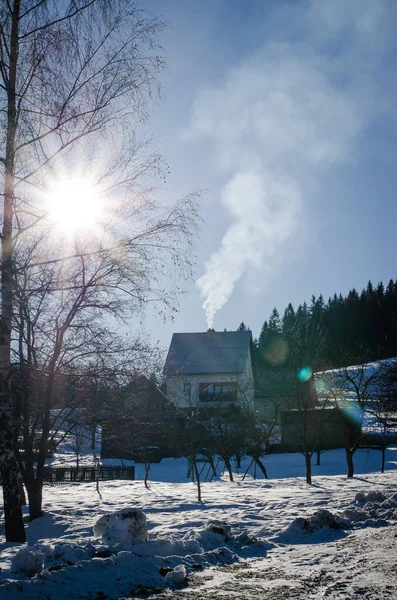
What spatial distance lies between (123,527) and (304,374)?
1546 cm

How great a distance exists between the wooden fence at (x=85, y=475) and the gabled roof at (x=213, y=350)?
1526cm

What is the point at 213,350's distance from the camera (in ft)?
159

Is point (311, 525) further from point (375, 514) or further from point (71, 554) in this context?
point (71, 554)

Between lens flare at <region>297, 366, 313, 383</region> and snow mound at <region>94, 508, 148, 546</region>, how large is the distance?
48.5 ft

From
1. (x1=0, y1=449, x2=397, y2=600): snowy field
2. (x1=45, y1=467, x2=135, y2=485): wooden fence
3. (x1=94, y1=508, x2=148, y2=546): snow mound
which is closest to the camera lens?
(x1=0, y1=449, x2=397, y2=600): snowy field

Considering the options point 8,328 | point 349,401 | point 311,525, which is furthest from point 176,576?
point 349,401

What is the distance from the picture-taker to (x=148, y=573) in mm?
5516

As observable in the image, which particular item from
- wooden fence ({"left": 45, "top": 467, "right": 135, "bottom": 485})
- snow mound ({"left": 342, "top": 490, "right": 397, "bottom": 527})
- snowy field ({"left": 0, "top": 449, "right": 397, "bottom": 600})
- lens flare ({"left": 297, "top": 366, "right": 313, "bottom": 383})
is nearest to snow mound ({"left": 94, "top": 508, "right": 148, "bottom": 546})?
snowy field ({"left": 0, "top": 449, "right": 397, "bottom": 600})

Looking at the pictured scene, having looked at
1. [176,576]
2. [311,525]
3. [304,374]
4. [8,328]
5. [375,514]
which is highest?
[8,328]

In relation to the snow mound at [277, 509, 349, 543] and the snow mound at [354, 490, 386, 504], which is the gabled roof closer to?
the snow mound at [354, 490, 386, 504]

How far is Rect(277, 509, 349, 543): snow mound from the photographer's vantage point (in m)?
8.67

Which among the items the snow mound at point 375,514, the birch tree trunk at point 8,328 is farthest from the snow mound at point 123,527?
the snow mound at point 375,514

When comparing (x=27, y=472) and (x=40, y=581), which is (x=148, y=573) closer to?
(x=40, y=581)

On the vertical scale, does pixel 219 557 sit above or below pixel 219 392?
below
